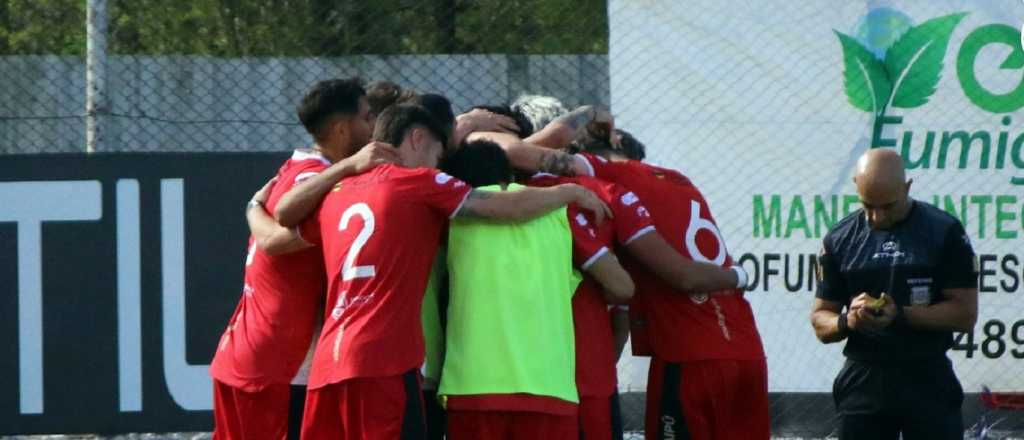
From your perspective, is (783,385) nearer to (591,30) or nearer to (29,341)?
(591,30)

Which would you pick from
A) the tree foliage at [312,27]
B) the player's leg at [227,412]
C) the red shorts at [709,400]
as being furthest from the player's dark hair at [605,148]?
the tree foliage at [312,27]

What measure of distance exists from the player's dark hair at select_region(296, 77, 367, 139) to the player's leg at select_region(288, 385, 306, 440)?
3.02 ft

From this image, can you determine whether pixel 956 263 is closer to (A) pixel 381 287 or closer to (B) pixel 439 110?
(B) pixel 439 110

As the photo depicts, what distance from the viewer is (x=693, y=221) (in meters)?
5.48

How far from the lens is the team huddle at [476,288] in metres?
4.70

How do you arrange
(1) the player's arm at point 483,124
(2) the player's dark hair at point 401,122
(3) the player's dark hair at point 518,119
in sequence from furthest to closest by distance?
(3) the player's dark hair at point 518,119 < (1) the player's arm at point 483,124 < (2) the player's dark hair at point 401,122

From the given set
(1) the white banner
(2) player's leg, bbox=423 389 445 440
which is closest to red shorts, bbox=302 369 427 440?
(2) player's leg, bbox=423 389 445 440

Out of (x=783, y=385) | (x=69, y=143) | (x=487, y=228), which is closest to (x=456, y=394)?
(x=487, y=228)

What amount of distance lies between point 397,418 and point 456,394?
0.23m

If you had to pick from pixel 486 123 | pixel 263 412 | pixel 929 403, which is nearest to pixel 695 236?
pixel 486 123

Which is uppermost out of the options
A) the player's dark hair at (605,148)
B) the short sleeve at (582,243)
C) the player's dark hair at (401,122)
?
the player's dark hair at (401,122)

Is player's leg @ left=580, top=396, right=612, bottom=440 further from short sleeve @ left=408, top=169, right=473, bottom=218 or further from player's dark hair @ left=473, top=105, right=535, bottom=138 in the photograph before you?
player's dark hair @ left=473, top=105, right=535, bottom=138

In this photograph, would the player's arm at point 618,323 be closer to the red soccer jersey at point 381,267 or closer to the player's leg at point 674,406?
the player's leg at point 674,406

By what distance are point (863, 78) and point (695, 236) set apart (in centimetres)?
270
